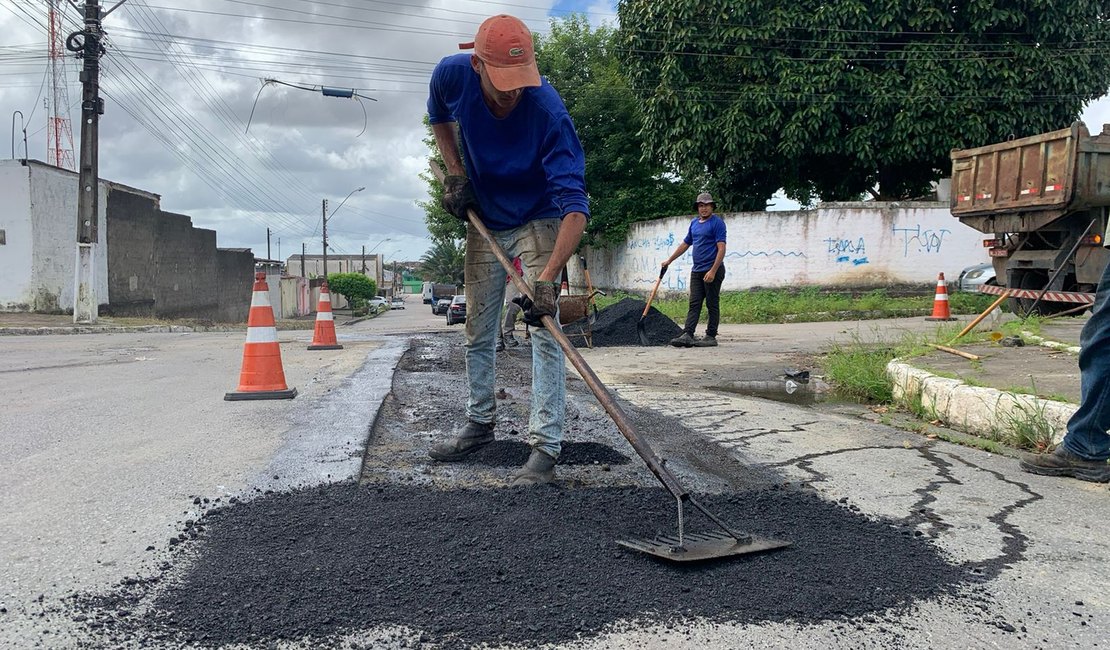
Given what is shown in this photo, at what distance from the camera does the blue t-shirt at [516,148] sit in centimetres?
324

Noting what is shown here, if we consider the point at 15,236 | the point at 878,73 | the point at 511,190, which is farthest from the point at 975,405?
the point at 15,236

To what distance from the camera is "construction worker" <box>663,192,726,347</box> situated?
9.29 meters

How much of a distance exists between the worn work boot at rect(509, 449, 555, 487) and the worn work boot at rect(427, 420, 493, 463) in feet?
1.24

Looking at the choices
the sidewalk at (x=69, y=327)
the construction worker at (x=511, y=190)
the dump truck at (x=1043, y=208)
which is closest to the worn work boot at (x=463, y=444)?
the construction worker at (x=511, y=190)

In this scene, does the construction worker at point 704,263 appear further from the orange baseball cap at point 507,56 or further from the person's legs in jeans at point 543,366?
the orange baseball cap at point 507,56

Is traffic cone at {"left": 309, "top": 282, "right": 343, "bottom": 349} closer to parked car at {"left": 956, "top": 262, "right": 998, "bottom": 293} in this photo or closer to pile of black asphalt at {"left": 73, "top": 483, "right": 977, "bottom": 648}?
pile of black asphalt at {"left": 73, "top": 483, "right": 977, "bottom": 648}

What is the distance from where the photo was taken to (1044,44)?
17.8 metres

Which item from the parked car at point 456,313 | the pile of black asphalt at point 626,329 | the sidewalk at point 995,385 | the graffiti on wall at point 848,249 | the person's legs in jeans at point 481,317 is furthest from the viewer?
the parked car at point 456,313

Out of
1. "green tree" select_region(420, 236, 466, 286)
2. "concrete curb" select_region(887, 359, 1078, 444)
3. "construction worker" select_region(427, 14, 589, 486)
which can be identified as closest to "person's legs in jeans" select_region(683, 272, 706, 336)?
"concrete curb" select_region(887, 359, 1078, 444)

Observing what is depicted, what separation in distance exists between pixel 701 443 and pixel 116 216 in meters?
24.2

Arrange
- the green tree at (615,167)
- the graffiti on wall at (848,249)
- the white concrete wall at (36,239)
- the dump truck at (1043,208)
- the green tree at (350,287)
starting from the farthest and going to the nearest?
the green tree at (350,287)
the green tree at (615,167)
the white concrete wall at (36,239)
the graffiti on wall at (848,249)
the dump truck at (1043,208)

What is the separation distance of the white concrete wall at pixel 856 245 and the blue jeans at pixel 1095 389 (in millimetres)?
14673

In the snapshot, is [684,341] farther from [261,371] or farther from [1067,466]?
[1067,466]

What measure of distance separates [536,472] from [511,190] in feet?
3.99
